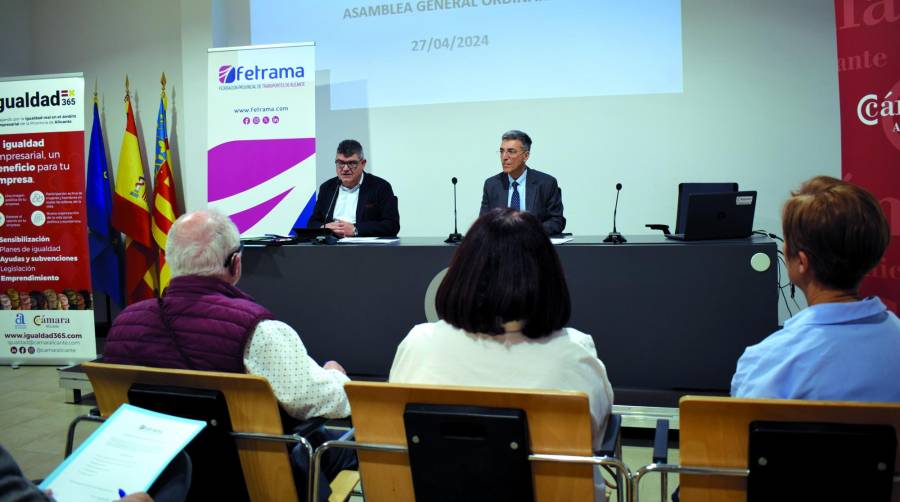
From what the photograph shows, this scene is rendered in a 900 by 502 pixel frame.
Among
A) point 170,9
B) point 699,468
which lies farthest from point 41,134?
point 699,468

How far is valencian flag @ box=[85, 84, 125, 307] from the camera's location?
590cm

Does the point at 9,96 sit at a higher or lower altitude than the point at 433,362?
higher

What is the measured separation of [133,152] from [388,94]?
6.96 feet

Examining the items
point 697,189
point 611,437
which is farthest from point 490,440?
point 697,189

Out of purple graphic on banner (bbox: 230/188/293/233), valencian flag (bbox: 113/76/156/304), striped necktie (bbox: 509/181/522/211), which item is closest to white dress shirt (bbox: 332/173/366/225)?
purple graphic on banner (bbox: 230/188/293/233)

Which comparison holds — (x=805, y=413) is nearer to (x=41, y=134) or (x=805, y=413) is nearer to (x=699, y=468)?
(x=699, y=468)

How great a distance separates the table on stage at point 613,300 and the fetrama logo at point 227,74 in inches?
81.5

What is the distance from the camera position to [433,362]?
1.63 meters

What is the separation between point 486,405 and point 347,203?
138 inches

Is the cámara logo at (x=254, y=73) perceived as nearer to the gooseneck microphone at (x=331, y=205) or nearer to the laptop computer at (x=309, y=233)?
the gooseneck microphone at (x=331, y=205)

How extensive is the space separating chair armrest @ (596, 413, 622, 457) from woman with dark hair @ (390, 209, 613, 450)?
46 millimetres

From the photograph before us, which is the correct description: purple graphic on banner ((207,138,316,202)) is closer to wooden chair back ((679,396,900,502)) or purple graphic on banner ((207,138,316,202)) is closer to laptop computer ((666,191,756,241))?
laptop computer ((666,191,756,241))

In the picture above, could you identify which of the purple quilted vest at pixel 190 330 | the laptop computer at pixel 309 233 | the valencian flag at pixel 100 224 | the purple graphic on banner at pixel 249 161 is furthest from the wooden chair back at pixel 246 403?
the valencian flag at pixel 100 224

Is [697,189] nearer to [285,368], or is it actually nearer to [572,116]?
[572,116]
